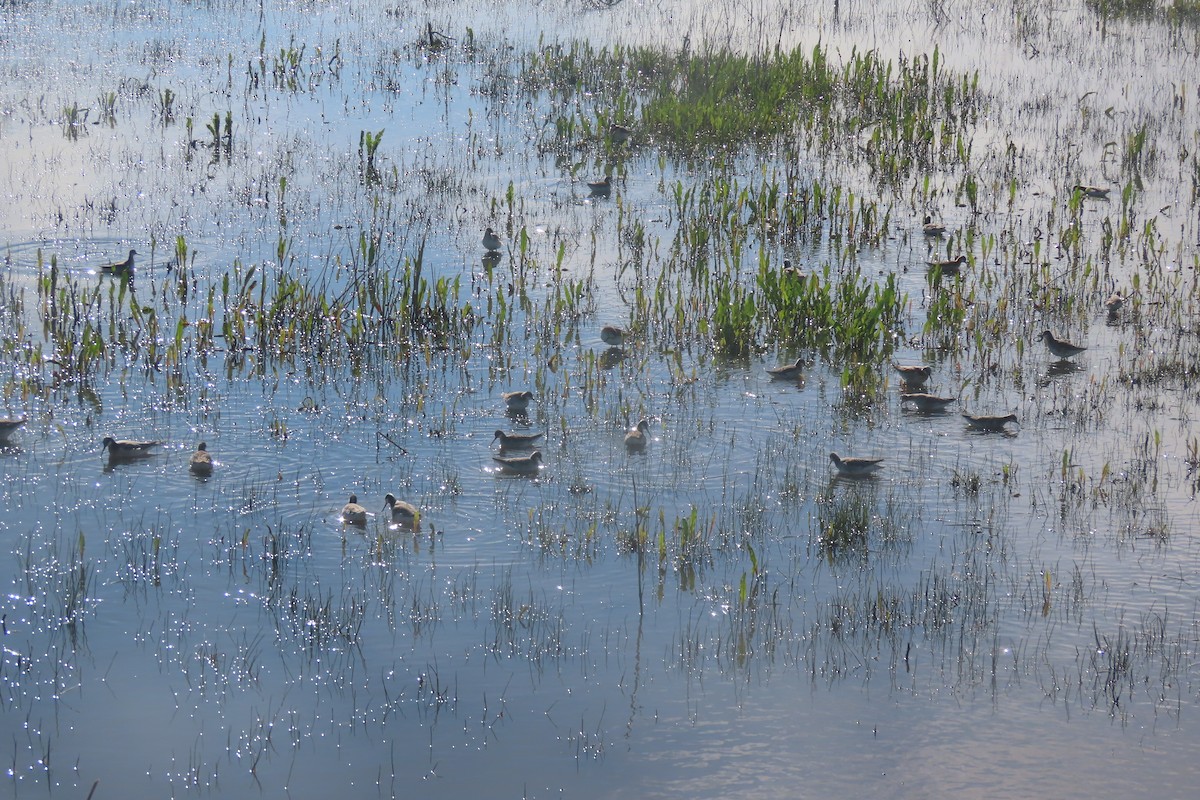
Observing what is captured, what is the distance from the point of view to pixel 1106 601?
6.82 m

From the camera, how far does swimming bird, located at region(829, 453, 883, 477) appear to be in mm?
8367

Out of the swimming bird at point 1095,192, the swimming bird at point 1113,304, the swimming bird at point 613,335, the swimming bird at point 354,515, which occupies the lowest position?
the swimming bird at point 354,515

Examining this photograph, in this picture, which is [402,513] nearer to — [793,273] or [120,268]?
[793,273]

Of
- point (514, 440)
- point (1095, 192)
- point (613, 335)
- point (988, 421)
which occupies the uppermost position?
point (1095, 192)

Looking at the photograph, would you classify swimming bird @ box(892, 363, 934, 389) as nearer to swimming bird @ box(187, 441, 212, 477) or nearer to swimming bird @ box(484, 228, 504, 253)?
swimming bird @ box(484, 228, 504, 253)

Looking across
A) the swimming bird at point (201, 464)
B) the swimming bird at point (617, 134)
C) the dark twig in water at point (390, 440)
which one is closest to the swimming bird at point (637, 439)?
the dark twig in water at point (390, 440)

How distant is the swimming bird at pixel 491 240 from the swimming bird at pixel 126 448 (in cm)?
509

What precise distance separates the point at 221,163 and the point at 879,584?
37.5 ft

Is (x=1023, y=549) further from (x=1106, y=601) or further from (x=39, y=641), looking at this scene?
(x=39, y=641)

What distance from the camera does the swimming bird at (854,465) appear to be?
8.37m

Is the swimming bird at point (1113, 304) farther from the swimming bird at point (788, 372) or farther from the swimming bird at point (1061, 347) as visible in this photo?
the swimming bird at point (788, 372)

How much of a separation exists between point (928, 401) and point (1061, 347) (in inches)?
66.1

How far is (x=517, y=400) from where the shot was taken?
954 centimetres

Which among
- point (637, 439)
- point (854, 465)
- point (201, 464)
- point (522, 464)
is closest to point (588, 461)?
point (637, 439)
